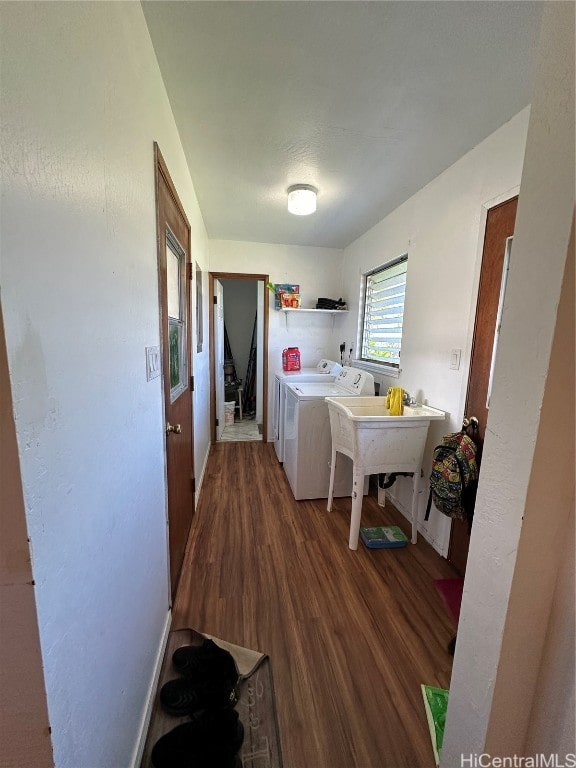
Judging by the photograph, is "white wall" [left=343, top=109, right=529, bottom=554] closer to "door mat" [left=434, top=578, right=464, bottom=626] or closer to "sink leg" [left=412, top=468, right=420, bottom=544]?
"sink leg" [left=412, top=468, right=420, bottom=544]

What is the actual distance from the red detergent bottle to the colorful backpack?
2.11m

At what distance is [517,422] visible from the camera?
0.57 metres

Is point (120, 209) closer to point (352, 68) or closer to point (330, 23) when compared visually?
point (330, 23)

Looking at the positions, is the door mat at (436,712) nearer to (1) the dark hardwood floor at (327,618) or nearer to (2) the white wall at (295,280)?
(1) the dark hardwood floor at (327,618)

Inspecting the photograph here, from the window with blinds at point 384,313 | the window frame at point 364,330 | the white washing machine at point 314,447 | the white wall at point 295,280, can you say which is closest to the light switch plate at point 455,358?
the window frame at point 364,330

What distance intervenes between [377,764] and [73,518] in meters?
1.26

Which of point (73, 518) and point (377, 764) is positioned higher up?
point (73, 518)

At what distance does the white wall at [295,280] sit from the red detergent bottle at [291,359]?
0.47 feet

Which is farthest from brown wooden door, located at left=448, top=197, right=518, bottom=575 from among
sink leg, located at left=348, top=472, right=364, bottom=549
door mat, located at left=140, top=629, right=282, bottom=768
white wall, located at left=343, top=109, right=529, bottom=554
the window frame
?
door mat, located at left=140, top=629, right=282, bottom=768

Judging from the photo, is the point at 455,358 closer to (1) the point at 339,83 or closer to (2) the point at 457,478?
(2) the point at 457,478

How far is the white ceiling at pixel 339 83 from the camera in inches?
39.3

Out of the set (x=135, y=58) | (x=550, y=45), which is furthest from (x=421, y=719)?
(x=135, y=58)

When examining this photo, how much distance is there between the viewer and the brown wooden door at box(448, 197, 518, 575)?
1.51 meters

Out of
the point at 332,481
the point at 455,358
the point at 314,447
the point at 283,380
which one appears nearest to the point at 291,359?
the point at 283,380
